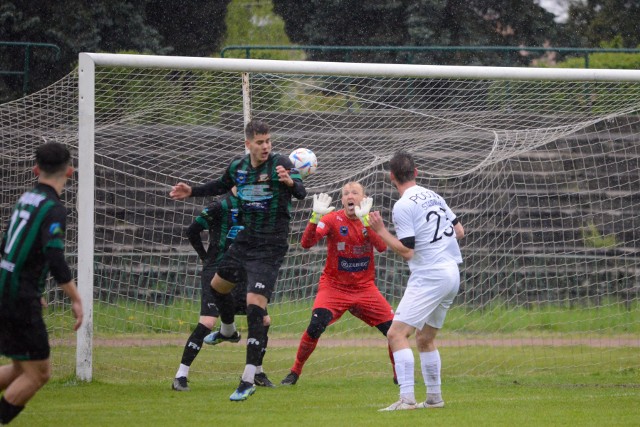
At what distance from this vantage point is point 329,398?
7707 millimetres

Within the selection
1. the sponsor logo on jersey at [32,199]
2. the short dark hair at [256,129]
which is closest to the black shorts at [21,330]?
the sponsor logo on jersey at [32,199]

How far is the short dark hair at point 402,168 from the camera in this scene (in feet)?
22.3

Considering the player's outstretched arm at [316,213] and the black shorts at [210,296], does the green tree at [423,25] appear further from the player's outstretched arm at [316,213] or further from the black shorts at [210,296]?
the black shorts at [210,296]

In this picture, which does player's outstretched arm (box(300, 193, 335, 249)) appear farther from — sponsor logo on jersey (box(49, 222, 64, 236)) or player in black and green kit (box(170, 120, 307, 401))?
sponsor logo on jersey (box(49, 222, 64, 236))

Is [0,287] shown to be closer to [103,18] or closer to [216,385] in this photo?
[216,385]

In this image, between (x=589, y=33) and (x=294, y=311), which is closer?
(x=294, y=311)

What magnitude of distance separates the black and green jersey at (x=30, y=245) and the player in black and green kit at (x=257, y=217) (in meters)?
2.03

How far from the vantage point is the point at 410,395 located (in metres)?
6.75

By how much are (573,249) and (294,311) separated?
4.51 m

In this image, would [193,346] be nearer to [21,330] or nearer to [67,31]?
[21,330]

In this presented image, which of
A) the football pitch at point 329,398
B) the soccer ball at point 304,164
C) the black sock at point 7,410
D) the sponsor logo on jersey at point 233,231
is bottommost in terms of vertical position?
the football pitch at point 329,398

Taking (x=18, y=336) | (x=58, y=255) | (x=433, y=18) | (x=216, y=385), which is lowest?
(x=216, y=385)

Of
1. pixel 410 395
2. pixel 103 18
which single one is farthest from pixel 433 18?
pixel 410 395

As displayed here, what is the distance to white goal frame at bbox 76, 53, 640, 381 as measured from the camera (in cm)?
844
